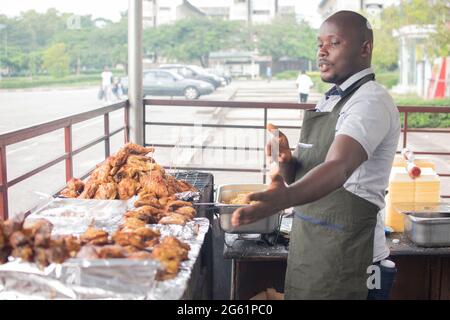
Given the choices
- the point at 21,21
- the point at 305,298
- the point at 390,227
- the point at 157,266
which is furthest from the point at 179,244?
the point at 21,21

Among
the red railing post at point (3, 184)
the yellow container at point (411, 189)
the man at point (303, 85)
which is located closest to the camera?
the red railing post at point (3, 184)

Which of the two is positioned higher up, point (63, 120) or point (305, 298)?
point (63, 120)

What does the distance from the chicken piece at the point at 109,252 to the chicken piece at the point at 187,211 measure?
2.48ft

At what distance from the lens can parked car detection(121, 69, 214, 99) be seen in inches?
733

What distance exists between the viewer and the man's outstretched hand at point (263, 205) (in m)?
1.65

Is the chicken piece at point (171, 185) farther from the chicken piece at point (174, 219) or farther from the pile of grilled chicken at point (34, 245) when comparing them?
the pile of grilled chicken at point (34, 245)

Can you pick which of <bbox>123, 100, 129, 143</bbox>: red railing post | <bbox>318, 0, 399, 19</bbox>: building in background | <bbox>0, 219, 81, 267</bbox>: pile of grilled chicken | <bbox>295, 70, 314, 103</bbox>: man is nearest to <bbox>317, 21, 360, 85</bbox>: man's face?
<bbox>0, 219, 81, 267</bbox>: pile of grilled chicken

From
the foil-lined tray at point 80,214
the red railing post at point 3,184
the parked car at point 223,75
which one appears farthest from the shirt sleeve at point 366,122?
the parked car at point 223,75

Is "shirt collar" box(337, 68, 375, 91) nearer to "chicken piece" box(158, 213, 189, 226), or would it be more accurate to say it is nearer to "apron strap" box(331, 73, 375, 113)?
"apron strap" box(331, 73, 375, 113)

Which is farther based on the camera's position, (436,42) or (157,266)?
(436,42)

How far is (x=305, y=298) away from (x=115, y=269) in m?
0.89
